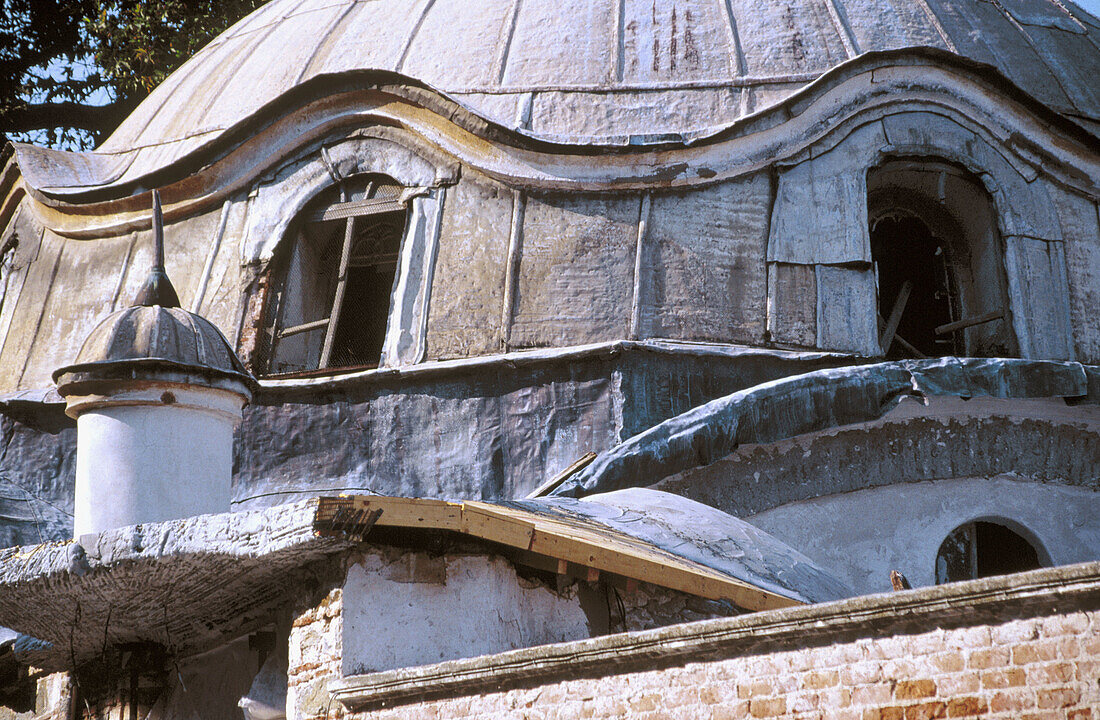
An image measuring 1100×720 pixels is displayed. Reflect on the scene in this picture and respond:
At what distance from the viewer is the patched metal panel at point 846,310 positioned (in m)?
9.80

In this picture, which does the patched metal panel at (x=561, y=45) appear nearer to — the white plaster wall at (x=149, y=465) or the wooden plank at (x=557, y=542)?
the white plaster wall at (x=149, y=465)

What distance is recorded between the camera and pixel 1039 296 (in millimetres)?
10195

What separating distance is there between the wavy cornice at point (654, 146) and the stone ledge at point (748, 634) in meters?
5.53

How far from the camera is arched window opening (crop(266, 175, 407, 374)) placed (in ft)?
34.4

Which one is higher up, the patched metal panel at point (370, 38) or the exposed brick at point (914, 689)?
the patched metal panel at point (370, 38)

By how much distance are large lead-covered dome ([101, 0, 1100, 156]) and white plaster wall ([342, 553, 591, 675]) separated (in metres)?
4.74

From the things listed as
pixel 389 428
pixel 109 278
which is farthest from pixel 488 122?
pixel 109 278

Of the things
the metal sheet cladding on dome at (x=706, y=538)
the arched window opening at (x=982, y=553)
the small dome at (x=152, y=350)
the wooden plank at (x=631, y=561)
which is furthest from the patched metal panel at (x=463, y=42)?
the wooden plank at (x=631, y=561)

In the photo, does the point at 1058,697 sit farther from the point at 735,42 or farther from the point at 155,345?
the point at 735,42

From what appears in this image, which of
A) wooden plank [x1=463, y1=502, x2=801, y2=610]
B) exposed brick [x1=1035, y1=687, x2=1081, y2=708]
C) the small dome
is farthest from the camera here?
the small dome

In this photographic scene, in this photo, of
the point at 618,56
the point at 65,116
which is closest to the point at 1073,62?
the point at 618,56

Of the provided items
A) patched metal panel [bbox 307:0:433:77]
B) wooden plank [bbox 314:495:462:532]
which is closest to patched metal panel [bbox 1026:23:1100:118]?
patched metal panel [bbox 307:0:433:77]

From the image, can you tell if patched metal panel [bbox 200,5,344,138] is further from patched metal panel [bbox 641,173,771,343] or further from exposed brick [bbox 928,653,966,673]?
exposed brick [bbox 928,653,966,673]

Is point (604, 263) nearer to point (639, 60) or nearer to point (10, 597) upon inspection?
point (639, 60)
